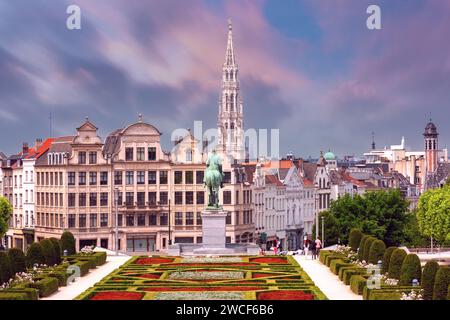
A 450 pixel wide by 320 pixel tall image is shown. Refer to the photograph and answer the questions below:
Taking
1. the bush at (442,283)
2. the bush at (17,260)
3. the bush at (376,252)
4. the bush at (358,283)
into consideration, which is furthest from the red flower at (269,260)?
the bush at (442,283)

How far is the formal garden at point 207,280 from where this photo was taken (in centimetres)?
6650

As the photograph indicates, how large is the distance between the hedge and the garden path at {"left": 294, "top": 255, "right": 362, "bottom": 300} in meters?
14.1

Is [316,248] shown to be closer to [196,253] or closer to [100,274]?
[196,253]

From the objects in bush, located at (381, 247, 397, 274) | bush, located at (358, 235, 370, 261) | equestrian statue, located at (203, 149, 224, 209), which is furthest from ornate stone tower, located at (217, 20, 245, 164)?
bush, located at (381, 247, 397, 274)

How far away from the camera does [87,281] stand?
251ft

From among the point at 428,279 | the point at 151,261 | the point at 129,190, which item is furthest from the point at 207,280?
the point at 129,190

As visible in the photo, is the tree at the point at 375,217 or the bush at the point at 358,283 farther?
the tree at the point at 375,217

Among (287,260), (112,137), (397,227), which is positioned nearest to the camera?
(287,260)

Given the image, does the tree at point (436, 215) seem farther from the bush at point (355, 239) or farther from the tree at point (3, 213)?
the tree at point (3, 213)

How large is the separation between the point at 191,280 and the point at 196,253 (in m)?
18.8

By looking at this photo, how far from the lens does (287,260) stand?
89375 mm

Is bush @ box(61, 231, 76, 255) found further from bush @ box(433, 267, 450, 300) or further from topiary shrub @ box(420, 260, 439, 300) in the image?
bush @ box(433, 267, 450, 300)

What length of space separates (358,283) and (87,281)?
1666 cm

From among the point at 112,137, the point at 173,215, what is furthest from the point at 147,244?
the point at 112,137
